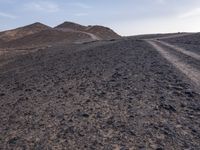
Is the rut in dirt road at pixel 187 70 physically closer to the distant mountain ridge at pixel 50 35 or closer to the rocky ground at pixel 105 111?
the rocky ground at pixel 105 111

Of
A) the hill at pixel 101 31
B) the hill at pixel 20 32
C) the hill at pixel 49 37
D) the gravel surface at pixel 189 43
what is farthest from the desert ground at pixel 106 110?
the hill at pixel 101 31

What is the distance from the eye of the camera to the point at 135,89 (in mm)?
11414

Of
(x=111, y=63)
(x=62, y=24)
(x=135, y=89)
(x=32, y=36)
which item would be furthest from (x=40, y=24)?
(x=135, y=89)

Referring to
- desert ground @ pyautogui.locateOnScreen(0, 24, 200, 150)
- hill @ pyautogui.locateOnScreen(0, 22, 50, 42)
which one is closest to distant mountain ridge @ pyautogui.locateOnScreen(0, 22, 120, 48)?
hill @ pyautogui.locateOnScreen(0, 22, 50, 42)

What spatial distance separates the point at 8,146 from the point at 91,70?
8.69 m

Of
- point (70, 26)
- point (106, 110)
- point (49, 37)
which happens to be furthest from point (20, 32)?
point (106, 110)

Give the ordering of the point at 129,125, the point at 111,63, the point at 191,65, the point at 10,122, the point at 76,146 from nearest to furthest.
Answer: the point at 76,146, the point at 129,125, the point at 10,122, the point at 191,65, the point at 111,63

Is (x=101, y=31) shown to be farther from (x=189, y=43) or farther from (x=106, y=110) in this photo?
(x=106, y=110)

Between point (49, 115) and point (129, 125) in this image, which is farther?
point (49, 115)

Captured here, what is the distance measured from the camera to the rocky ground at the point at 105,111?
7434 mm

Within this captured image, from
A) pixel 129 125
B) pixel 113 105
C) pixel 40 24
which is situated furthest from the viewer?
pixel 40 24

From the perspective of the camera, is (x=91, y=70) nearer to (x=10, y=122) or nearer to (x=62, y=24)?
(x=10, y=122)

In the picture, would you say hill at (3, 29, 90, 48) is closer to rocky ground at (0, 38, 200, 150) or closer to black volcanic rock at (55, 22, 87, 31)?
black volcanic rock at (55, 22, 87, 31)

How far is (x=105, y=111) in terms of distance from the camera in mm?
9312
